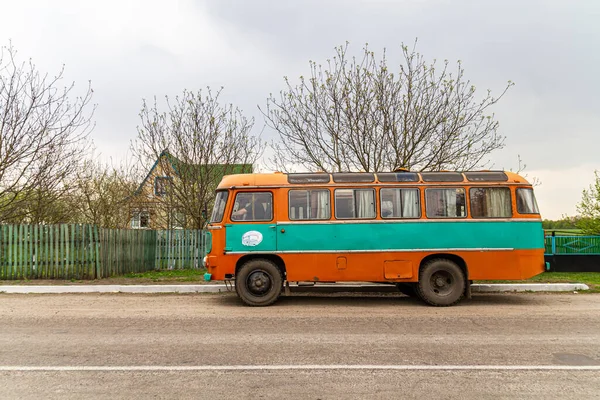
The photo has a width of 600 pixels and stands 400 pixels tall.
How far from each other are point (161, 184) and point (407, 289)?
12.9 metres

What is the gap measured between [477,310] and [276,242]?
173 inches

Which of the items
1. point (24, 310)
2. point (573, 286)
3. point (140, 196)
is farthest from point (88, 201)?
point (573, 286)

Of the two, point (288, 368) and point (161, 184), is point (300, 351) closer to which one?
point (288, 368)

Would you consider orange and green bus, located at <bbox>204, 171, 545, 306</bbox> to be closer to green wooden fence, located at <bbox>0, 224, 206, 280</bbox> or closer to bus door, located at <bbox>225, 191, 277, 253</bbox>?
bus door, located at <bbox>225, 191, 277, 253</bbox>

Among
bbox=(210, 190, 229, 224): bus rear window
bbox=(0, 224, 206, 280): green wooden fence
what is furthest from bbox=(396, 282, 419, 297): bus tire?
bbox=(0, 224, 206, 280): green wooden fence

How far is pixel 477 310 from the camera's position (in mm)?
9016

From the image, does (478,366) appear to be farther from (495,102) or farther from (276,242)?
(495,102)

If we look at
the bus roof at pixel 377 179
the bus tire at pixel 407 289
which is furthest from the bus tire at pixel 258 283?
the bus tire at pixel 407 289

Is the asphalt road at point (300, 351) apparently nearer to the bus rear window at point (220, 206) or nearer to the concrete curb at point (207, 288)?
the bus rear window at point (220, 206)

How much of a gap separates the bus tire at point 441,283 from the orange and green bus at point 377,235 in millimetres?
22

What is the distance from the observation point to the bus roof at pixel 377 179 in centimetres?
992

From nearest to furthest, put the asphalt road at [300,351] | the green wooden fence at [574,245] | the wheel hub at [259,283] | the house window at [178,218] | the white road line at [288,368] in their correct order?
the asphalt road at [300,351]
the white road line at [288,368]
the wheel hub at [259,283]
the green wooden fence at [574,245]
the house window at [178,218]

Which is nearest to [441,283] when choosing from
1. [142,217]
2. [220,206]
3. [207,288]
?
[220,206]

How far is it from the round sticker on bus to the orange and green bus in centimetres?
2
